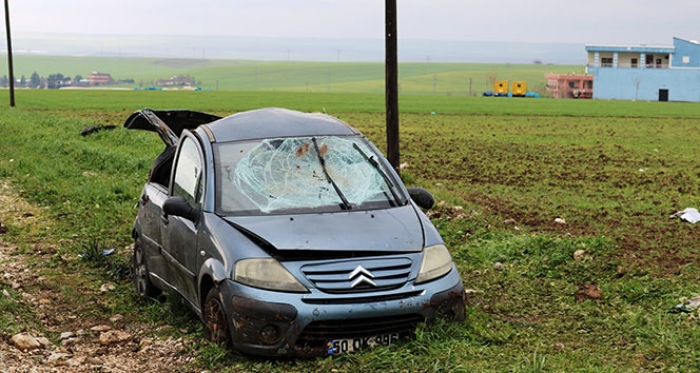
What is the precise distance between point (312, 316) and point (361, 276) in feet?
1.31

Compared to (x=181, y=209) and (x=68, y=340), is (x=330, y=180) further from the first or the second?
(x=68, y=340)

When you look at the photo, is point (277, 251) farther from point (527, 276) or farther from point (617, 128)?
point (617, 128)

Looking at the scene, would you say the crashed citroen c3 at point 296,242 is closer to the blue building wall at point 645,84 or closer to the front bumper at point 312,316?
the front bumper at point 312,316

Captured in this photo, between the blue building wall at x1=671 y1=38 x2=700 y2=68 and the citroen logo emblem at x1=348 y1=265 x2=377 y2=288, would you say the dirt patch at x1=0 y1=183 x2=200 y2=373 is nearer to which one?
the citroen logo emblem at x1=348 y1=265 x2=377 y2=288

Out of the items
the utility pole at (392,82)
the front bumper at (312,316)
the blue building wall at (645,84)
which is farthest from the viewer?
the blue building wall at (645,84)

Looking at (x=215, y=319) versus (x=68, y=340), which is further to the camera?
(x=68, y=340)

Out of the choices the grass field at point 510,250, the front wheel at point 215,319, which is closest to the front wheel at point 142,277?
the grass field at point 510,250

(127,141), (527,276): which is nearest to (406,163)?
(127,141)

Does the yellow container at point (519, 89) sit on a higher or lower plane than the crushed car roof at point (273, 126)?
lower

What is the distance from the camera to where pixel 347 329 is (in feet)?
20.5

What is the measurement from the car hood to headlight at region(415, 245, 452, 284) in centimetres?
9

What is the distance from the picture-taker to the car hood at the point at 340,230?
6.38 metres

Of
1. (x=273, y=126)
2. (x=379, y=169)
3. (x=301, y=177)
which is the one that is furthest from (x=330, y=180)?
(x=273, y=126)

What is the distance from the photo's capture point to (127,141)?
2508 cm
